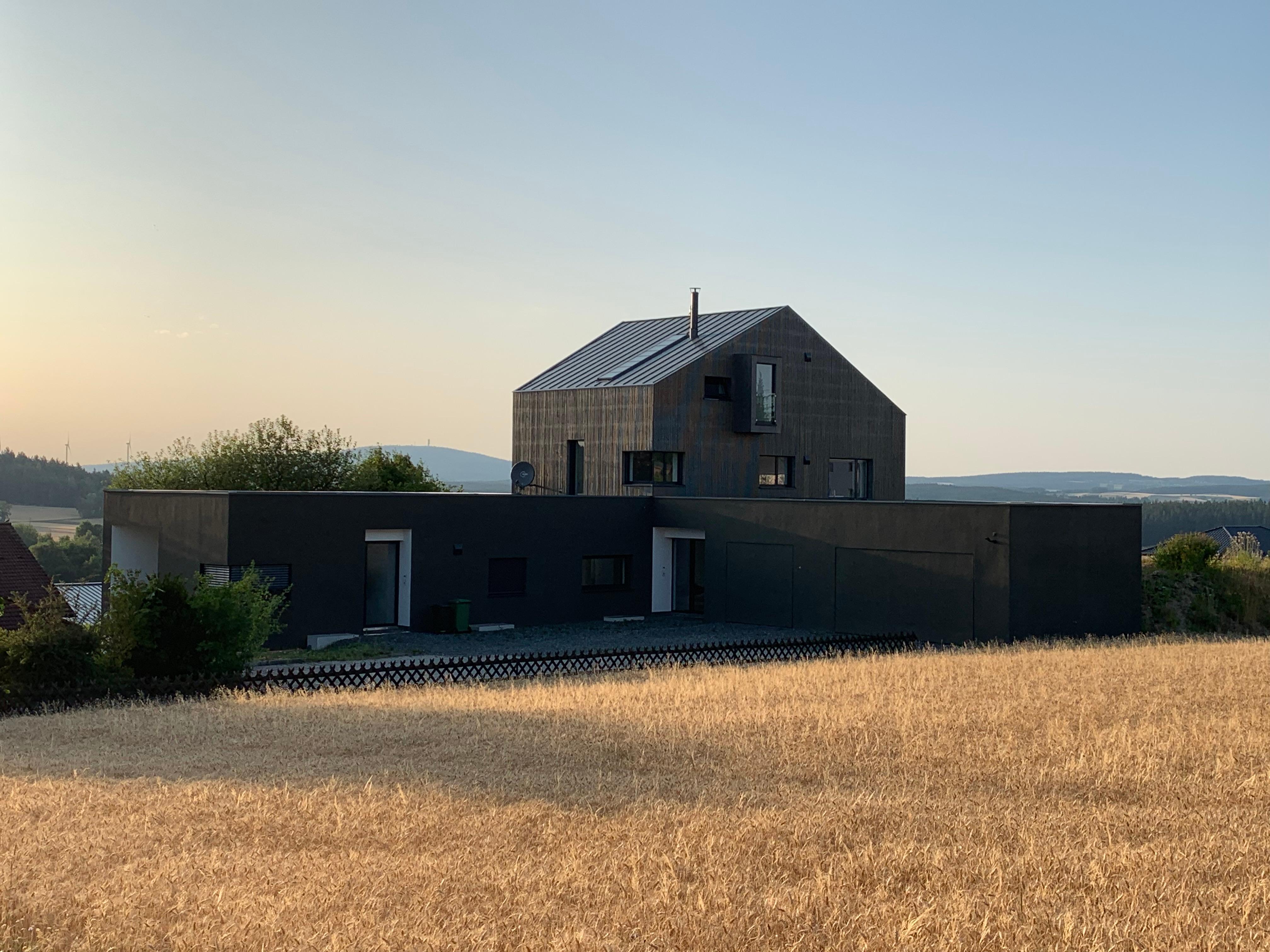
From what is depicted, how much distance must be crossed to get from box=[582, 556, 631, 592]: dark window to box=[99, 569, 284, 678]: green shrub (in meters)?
12.5

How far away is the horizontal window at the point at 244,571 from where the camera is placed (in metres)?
24.9

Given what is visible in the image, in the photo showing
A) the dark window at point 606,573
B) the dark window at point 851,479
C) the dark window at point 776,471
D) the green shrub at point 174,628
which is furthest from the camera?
the dark window at point 851,479

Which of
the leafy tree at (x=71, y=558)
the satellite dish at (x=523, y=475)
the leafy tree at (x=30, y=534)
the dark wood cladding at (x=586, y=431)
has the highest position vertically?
the dark wood cladding at (x=586, y=431)

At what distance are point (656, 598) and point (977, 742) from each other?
2000cm

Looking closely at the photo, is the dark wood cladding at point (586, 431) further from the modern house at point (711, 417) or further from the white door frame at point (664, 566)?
the white door frame at point (664, 566)

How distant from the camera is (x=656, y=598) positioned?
31.6 m

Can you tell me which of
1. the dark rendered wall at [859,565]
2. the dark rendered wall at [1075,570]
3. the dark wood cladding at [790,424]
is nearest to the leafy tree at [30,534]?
the dark wood cladding at [790,424]

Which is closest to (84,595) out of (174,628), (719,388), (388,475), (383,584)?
(388,475)

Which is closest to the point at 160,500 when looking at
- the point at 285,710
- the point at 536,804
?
the point at 285,710

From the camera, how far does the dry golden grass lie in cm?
635

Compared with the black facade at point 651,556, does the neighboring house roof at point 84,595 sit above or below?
below

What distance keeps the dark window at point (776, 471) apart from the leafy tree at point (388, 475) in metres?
12.5

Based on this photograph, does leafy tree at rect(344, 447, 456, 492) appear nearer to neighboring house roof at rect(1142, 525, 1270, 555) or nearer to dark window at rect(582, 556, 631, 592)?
dark window at rect(582, 556, 631, 592)

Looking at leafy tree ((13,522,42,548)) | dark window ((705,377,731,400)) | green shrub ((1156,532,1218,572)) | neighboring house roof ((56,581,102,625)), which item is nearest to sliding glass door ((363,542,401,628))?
neighboring house roof ((56,581,102,625))
